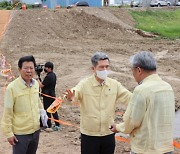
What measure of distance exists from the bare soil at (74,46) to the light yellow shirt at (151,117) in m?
3.31

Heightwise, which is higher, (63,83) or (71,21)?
(71,21)

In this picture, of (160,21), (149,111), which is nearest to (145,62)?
(149,111)

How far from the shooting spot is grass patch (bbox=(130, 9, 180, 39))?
31973mm

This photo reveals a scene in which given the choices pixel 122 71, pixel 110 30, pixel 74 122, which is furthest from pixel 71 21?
pixel 74 122

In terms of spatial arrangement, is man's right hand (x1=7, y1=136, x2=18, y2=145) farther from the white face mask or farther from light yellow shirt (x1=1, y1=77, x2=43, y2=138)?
the white face mask

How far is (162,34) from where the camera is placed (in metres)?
30.9

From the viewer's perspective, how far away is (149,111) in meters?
3.86

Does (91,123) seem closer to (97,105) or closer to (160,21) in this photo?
(97,105)

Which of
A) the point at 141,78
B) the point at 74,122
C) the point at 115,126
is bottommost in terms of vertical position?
the point at 74,122

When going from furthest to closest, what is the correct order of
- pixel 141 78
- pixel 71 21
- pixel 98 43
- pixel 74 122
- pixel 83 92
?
pixel 71 21
pixel 98 43
pixel 74 122
pixel 83 92
pixel 141 78

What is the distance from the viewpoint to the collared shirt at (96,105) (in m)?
4.77

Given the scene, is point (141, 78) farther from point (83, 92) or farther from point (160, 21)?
point (160, 21)

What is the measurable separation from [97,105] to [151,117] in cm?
101

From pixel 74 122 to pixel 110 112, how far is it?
5.22 m
